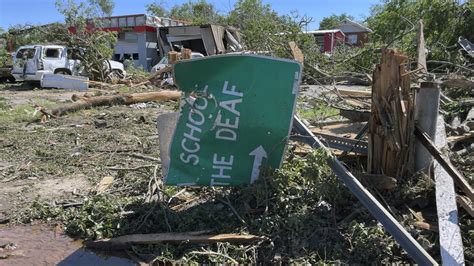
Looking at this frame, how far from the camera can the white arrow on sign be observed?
12.7ft

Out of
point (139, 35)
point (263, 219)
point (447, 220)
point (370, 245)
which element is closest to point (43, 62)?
point (139, 35)

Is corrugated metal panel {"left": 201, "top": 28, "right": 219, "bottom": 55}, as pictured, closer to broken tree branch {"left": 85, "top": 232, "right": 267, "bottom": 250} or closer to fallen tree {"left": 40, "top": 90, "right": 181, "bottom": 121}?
fallen tree {"left": 40, "top": 90, "right": 181, "bottom": 121}

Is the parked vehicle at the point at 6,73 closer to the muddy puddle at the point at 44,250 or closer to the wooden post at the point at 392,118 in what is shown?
the muddy puddle at the point at 44,250

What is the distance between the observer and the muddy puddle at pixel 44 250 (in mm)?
3336

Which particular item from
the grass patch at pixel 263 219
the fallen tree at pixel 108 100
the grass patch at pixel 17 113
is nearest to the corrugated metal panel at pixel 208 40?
the fallen tree at pixel 108 100

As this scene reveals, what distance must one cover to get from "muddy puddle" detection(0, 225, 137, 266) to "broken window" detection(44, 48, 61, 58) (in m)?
17.1

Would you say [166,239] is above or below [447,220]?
below

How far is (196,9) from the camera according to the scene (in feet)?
193

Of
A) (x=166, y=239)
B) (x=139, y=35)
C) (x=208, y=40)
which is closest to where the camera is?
(x=166, y=239)

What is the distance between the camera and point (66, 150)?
6734 mm

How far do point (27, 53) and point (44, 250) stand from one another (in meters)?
18.3

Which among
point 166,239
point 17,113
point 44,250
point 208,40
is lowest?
point 44,250

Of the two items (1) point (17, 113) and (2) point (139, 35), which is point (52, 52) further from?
(2) point (139, 35)

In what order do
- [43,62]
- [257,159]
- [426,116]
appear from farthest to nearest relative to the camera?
[43,62] → [257,159] → [426,116]
